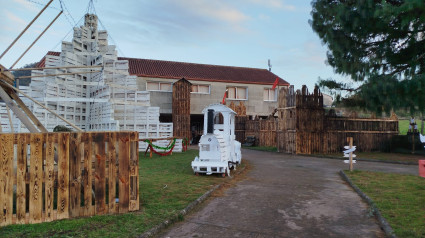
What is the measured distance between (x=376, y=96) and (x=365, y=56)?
3982mm

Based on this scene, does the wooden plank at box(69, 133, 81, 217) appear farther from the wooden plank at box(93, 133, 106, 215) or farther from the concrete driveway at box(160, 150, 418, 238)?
the concrete driveway at box(160, 150, 418, 238)

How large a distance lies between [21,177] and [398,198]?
817 centimetres

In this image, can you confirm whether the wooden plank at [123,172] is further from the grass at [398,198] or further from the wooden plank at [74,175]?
the grass at [398,198]

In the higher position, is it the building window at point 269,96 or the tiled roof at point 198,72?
the tiled roof at point 198,72

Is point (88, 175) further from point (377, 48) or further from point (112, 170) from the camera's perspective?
point (377, 48)

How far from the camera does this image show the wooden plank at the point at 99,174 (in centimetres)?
592

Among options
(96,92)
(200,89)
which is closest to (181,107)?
(200,89)

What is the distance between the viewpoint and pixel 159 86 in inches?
1246

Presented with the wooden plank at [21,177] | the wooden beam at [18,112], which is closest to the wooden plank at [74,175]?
the wooden plank at [21,177]

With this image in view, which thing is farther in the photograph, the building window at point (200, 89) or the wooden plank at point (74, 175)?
the building window at point (200, 89)

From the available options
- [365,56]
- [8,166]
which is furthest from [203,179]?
[365,56]

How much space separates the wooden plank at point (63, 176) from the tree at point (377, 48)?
10.1 metres

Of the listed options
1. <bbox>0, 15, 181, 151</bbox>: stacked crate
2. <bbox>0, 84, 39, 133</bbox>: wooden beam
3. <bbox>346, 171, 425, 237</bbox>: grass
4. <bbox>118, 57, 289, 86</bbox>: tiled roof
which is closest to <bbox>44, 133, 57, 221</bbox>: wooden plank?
<bbox>0, 84, 39, 133</bbox>: wooden beam

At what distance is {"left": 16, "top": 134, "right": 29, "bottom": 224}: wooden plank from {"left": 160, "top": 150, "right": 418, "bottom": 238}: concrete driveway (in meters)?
2.44
